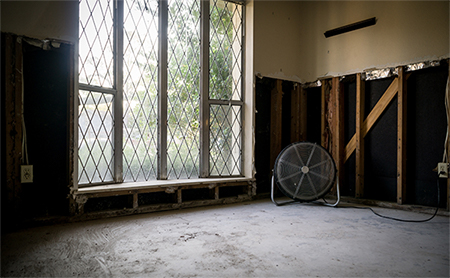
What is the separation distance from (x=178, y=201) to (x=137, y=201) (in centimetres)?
51

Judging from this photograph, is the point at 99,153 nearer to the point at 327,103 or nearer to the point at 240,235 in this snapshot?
the point at 240,235

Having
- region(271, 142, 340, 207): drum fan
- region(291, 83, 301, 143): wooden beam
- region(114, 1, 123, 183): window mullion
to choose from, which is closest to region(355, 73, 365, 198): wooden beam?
region(271, 142, 340, 207): drum fan

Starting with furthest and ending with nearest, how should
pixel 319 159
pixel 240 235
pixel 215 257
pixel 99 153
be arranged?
pixel 319 159, pixel 99 153, pixel 240 235, pixel 215 257

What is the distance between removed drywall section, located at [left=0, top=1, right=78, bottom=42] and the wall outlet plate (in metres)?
4.32

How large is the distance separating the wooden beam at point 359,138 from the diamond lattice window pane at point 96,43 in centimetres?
333

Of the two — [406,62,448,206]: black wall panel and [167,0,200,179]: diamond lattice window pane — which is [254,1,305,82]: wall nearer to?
[167,0,200,179]: diamond lattice window pane

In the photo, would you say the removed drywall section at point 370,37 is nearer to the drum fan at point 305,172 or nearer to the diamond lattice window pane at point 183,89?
the drum fan at point 305,172

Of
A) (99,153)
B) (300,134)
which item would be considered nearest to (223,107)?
(300,134)

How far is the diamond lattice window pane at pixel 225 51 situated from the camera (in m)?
4.14

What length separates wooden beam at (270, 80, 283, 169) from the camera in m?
4.57

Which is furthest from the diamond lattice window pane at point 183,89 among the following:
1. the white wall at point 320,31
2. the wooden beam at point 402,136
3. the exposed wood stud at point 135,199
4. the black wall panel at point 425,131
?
the black wall panel at point 425,131

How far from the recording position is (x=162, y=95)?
372 cm

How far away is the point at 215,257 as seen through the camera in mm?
2168

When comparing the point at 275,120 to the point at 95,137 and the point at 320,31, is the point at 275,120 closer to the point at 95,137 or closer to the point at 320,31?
the point at 320,31
